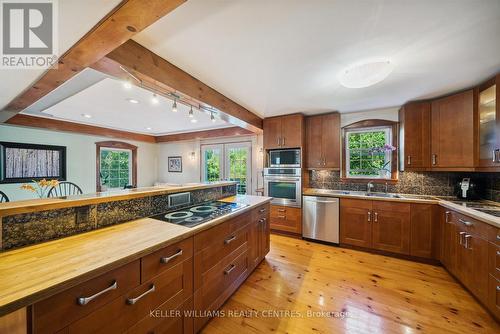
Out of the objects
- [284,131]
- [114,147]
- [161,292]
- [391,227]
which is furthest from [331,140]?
[114,147]

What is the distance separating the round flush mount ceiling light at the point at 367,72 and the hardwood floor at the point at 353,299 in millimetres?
2170

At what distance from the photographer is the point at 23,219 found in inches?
40.6

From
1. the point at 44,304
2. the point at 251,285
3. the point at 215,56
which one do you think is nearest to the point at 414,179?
the point at 251,285

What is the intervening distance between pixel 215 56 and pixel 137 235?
1.56 meters

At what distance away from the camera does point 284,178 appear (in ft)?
11.2

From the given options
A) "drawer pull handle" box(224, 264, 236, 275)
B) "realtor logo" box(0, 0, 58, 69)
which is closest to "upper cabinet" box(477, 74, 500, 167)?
"drawer pull handle" box(224, 264, 236, 275)

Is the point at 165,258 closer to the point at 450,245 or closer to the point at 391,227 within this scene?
the point at 391,227

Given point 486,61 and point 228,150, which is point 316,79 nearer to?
point 486,61

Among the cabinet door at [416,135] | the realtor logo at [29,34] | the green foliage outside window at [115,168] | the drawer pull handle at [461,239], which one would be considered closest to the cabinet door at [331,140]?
the cabinet door at [416,135]

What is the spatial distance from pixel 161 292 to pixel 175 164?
196 inches

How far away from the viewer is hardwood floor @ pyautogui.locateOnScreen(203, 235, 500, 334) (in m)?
1.56

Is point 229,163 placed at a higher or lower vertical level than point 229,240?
higher

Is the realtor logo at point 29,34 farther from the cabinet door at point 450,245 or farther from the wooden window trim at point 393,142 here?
the cabinet door at point 450,245

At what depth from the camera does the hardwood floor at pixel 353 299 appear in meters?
1.56
